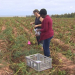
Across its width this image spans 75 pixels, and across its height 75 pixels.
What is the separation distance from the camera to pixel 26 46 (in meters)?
5.14

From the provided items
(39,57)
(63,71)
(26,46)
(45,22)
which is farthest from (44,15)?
(26,46)

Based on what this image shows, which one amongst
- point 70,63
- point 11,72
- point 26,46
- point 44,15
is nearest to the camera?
point 11,72

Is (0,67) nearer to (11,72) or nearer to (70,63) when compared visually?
(11,72)

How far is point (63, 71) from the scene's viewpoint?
3.05m

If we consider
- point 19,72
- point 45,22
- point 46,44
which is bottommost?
point 19,72

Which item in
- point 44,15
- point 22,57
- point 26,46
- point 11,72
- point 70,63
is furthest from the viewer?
point 26,46

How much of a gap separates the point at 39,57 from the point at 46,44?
1.58 feet

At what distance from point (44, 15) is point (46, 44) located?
30.2 inches

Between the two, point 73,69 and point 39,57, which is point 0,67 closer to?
point 39,57

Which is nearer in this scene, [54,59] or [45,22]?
[45,22]

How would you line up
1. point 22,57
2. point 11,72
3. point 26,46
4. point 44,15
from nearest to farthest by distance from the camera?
point 11,72
point 44,15
point 22,57
point 26,46

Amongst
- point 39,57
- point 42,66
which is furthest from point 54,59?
point 42,66

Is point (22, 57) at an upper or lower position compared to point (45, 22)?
lower

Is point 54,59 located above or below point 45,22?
below
